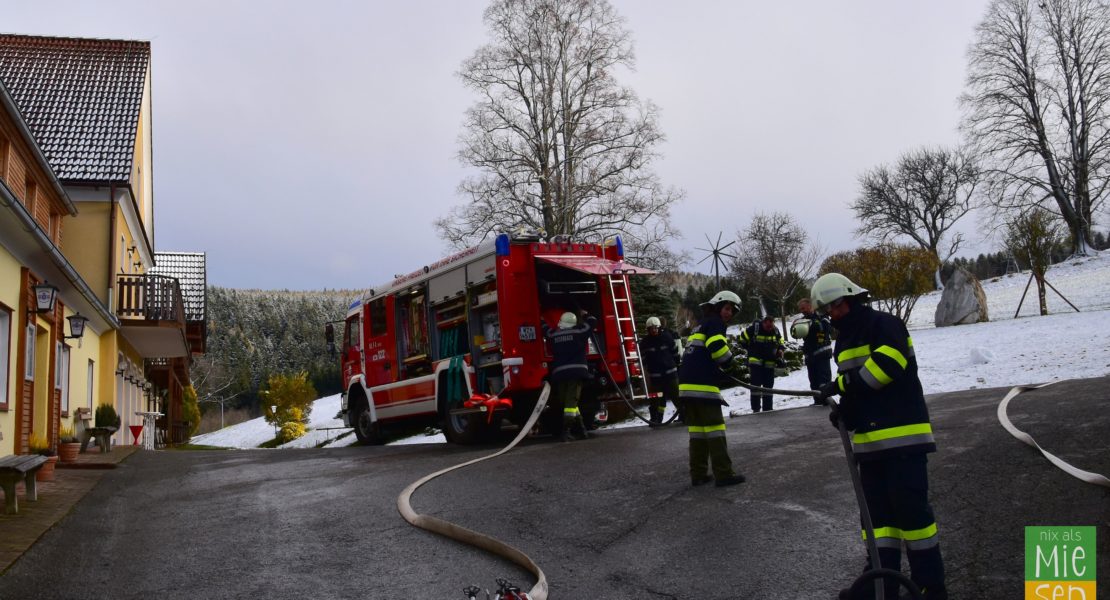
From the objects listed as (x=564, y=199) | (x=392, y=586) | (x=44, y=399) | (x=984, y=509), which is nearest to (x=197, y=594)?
(x=392, y=586)

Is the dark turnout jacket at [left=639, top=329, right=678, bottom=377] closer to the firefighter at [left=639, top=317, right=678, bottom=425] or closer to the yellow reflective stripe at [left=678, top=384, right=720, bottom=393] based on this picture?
the firefighter at [left=639, top=317, right=678, bottom=425]

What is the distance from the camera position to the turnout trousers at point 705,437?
24.5 feet

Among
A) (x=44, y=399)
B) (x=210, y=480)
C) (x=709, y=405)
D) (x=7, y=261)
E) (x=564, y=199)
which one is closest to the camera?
(x=709, y=405)

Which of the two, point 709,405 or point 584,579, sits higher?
point 709,405

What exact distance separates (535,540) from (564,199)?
21.1 meters

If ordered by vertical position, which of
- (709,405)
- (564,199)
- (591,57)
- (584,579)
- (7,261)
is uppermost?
(591,57)

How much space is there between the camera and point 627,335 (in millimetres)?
13156

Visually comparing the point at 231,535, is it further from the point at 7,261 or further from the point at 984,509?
the point at 7,261

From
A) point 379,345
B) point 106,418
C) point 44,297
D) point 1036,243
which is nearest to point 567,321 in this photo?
point 379,345

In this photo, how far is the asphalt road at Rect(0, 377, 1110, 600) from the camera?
5.29m

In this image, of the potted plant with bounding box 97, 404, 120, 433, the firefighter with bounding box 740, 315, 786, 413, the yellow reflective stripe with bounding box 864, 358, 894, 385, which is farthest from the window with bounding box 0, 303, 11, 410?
the yellow reflective stripe with bounding box 864, 358, 894, 385

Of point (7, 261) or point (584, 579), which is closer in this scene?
point (584, 579)

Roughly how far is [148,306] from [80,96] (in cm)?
606

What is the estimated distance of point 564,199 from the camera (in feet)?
88.6
